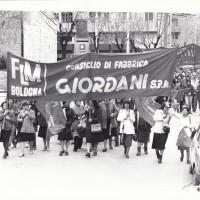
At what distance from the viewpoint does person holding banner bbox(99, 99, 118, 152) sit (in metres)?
11.5

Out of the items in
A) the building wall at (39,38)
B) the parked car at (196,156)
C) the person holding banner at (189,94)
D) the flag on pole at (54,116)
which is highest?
the building wall at (39,38)

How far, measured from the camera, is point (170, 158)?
1071 centimetres

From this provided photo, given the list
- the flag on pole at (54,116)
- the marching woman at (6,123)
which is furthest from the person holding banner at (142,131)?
the marching woman at (6,123)

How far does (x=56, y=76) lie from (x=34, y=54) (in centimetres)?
1737

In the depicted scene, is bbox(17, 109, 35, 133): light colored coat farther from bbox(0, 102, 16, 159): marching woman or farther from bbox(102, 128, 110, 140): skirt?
bbox(102, 128, 110, 140): skirt

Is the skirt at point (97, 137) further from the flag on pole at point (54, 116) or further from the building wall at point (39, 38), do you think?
the building wall at point (39, 38)

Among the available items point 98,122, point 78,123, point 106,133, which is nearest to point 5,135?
point 78,123

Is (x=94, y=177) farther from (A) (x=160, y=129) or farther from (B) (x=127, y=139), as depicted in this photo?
(A) (x=160, y=129)

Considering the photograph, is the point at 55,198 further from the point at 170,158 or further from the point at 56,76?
the point at 170,158

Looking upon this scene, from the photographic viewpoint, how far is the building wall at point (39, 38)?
24095mm

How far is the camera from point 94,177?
889 centimetres

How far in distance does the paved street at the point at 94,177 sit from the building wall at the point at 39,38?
13.4m

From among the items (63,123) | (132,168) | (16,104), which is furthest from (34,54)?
(132,168)

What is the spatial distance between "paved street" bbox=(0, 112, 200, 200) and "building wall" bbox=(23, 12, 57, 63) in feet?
44.1
